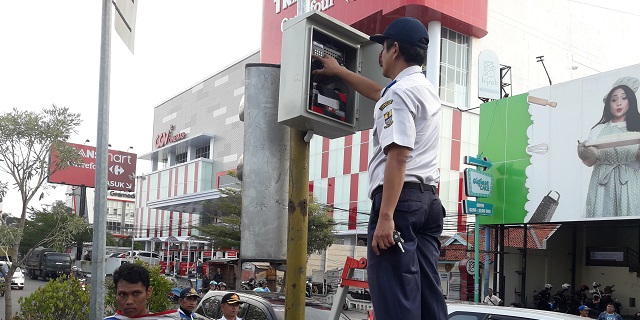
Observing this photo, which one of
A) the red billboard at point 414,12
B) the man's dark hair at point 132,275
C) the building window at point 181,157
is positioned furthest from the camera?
the building window at point 181,157

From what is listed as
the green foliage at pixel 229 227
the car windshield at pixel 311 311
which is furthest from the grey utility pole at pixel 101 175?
the green foliage at pixel 229 227

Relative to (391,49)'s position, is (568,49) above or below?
above

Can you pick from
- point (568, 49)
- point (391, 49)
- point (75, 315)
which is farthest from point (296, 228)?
point (568, 49)

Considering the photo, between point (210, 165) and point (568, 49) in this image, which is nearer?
point (568, 49)

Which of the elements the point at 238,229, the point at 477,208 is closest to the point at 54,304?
the point at 477,208

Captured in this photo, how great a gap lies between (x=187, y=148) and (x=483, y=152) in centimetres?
4479

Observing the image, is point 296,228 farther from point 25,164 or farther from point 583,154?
point 583,154

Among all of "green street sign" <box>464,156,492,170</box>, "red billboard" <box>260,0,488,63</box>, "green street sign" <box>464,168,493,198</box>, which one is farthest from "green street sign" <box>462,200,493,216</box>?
"red billboard" <box>260,0,488,63</box>

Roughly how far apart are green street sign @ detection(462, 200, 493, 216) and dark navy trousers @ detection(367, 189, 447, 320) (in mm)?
16372

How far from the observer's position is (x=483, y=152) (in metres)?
20.1

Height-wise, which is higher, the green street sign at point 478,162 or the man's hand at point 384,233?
the green street sign at point 478,162

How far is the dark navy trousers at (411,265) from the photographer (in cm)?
240

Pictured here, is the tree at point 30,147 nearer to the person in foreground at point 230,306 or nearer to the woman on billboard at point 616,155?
the person in foreground at point 230,306

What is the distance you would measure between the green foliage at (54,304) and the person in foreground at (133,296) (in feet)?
22.0
